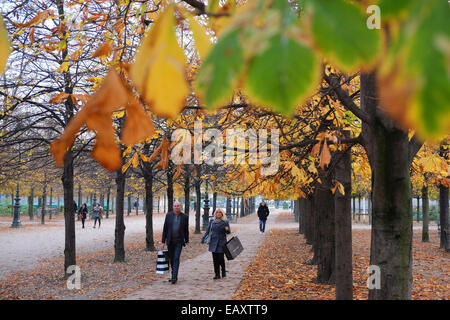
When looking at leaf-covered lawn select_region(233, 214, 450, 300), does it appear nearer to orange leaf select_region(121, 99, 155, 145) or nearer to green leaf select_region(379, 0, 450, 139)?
orange leaf select_region(121, 99, 155, 145)

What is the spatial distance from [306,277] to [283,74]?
10.8 metres

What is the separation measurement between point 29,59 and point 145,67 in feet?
35.5

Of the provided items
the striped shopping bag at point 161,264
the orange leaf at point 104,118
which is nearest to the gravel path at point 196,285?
the striped shopping bag at point 161,264

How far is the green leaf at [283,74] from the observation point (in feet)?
2.04

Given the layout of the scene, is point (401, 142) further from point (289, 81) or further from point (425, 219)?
point (425, 219)

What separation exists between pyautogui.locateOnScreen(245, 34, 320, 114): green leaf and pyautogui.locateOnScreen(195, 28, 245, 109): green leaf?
0.04 meters

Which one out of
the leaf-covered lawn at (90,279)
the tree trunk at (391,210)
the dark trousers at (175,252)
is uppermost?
the tree trunk at (391,210)

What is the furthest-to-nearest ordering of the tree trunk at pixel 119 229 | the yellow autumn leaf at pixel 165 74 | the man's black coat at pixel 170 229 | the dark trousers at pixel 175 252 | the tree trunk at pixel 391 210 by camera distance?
the tree trunk at pixel 119 229 → the man's black coat at pixel 170 229 → the dark trousers at pixel 175 252 → the tree trunk at pixel 391 210 → the yellow autumn leaf at pixel 165 74

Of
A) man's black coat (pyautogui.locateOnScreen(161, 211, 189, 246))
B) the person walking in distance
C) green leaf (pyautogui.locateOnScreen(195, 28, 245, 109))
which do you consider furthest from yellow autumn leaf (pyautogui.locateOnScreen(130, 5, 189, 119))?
man's black coat (pyautogui.locateOnScreen(161, 211, 189, 246))

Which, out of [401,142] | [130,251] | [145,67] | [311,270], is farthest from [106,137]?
[130,251]

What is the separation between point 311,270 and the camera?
1182 cm

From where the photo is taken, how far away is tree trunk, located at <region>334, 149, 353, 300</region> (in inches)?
252

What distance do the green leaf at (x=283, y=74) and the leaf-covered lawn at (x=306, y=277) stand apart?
26.0ft

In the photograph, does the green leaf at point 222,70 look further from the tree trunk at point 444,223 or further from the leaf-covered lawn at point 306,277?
the tree trunk at point 444,223
